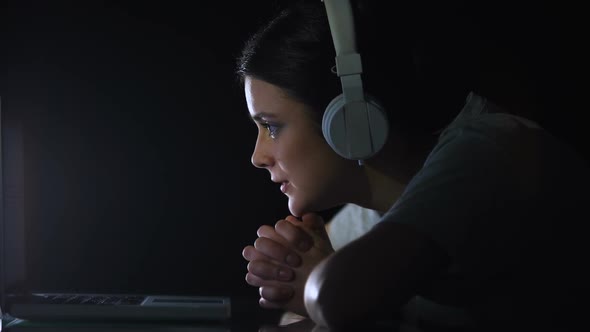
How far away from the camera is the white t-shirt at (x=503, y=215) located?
64 cm

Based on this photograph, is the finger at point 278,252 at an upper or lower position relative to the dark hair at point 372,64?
lower

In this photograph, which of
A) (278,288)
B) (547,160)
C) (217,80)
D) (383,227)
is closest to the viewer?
(383,227)

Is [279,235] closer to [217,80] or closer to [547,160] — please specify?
[547,160]

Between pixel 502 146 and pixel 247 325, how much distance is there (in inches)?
17.1

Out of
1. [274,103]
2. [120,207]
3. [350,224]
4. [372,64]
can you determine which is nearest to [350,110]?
[372,64]

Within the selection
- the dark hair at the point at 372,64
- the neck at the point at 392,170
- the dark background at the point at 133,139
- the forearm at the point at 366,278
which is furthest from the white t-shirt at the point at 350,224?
the forearm at the point at 366,278

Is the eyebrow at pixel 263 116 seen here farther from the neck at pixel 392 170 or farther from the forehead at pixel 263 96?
the neck at pixel 392 170

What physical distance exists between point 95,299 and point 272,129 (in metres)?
0.41

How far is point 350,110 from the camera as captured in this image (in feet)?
2.44

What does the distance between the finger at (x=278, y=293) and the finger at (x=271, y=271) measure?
17 mm

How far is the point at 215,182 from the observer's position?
55.6 inches

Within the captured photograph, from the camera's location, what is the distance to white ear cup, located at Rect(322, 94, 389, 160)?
2.45 ft

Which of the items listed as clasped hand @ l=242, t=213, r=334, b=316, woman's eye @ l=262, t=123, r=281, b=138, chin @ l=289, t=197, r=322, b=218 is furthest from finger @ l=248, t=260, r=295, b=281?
woman's eye @ l=262, t=123, r=281, b=138

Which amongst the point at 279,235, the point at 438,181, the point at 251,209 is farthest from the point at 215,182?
the point at 438,181
